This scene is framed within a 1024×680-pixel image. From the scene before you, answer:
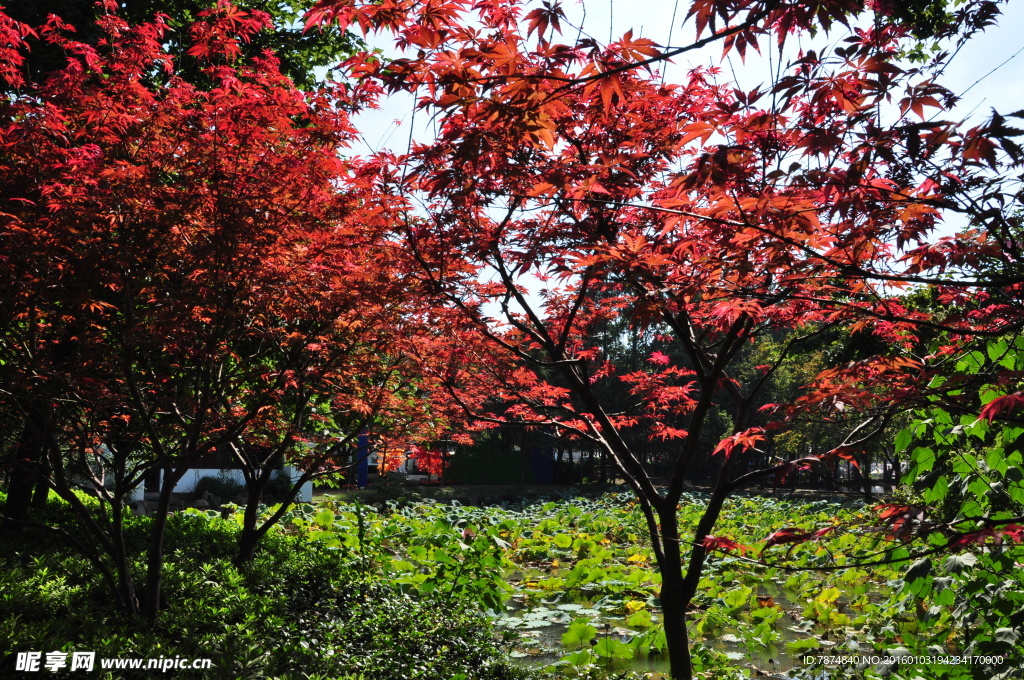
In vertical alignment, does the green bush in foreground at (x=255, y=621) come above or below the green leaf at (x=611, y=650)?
above

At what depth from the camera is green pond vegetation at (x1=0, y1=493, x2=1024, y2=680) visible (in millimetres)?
4219

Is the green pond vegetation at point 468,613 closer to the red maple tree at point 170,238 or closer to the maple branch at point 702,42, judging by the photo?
the red maple tree at point 170,238

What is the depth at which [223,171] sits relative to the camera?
4.29 metres

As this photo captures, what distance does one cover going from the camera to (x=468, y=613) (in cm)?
651

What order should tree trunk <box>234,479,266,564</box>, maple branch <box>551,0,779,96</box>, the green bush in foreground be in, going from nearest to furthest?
maple branch <box>551,0,779,96</box>
the green bush in foreground
tree trunk <box>234,479,266,564</box>

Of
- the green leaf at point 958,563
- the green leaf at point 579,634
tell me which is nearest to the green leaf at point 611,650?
the green leaf at point 579,634

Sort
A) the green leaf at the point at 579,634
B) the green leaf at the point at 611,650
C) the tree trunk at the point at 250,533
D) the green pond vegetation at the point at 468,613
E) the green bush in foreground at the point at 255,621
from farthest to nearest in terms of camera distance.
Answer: the tree trunk at the point at 250,533 → the green leaf at the point at 579,634 → the green leaf at the point at 611,650 → the green bush in foreground at the point at 255,621 → the green pond vegetation at the point at 468,613

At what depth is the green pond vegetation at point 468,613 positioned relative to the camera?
13.8 feet

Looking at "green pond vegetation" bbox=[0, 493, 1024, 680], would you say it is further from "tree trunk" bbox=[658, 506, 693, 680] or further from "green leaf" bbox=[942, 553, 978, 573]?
"tree trunk" bbox=[658, 506, 693, 680]

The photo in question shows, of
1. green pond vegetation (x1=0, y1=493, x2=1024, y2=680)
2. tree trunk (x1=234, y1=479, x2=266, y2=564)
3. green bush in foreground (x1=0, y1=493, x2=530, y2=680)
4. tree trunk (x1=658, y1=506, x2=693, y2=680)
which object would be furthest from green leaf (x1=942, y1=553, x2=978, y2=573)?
tree trunk (x1=234, y1=479, x2=266, y2=564)

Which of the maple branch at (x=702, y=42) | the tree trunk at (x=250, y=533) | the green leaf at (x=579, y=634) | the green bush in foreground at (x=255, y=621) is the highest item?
the maple branch at (x=702, y=42)

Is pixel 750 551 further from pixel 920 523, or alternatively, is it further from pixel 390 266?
pixel 920 523

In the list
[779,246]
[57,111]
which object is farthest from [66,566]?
[779,246]

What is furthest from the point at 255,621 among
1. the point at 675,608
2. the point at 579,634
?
the point at 675,608
